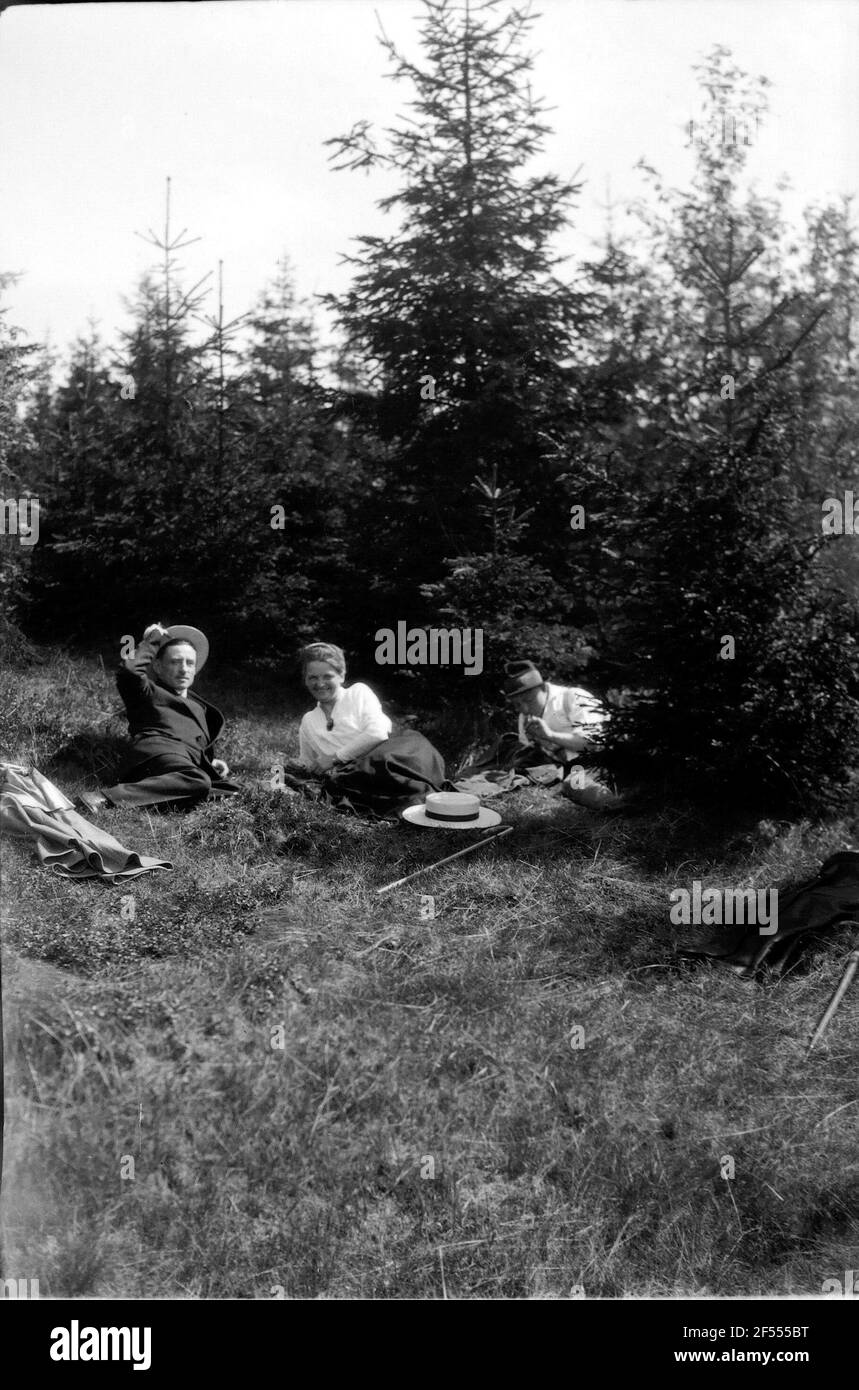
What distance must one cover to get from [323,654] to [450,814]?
39.4 inches

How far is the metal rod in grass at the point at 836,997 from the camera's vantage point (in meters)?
3.96

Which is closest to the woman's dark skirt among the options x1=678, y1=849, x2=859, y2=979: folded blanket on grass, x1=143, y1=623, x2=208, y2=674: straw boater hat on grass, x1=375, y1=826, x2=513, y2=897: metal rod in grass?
x1=375, y1=826, x2=513, y2=897: metal rod in grass

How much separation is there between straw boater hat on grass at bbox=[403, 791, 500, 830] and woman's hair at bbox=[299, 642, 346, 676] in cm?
80

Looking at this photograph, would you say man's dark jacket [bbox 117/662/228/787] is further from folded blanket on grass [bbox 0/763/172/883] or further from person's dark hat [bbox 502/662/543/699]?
person's dark hat [bbox 502/662/543/699]

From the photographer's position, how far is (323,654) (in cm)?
499

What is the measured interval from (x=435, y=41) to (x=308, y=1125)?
13.5 feet

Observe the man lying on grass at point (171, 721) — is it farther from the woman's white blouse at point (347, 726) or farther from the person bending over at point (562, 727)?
the person bending over at point (562, 727)

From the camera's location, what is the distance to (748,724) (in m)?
5.07

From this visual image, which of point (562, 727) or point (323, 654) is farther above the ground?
point (323, 654)

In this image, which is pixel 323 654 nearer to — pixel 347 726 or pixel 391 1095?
pixel 347 726

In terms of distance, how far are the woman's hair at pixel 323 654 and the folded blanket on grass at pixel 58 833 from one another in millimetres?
1275

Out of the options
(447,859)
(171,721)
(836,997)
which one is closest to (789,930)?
(836,997)

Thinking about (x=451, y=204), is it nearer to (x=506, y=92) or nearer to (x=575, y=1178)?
(x=506, y=92)

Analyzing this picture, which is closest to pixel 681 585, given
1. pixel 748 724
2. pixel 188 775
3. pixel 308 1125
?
pixel 748 724
